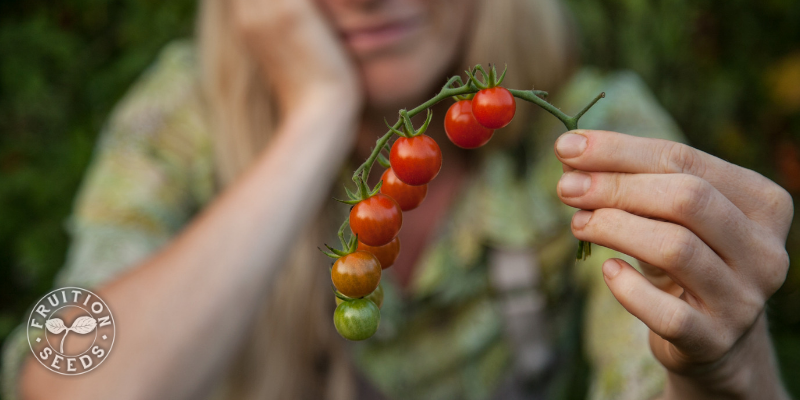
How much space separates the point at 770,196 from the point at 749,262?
8cm

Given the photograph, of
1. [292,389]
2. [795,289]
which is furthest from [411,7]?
[795,289]

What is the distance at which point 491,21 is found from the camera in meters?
1.51

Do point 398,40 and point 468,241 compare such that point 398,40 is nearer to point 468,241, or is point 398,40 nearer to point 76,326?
point 468,241

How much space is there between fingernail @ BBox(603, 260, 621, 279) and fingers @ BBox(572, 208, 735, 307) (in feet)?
0.09

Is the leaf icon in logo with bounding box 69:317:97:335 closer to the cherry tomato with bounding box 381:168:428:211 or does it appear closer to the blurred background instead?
the cherry tomato with bounding box 381:168:428:211

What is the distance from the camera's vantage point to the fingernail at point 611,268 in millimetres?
615

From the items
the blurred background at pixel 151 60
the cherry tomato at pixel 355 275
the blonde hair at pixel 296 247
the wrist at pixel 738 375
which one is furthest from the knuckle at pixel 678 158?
the blurred background at pixel 151 60

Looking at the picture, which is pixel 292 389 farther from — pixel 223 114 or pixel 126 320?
pixel 223 114

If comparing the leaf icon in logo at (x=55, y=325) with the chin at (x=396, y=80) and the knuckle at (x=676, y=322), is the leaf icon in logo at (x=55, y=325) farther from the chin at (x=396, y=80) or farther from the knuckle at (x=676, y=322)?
the knuckle at (x=676, y=322)

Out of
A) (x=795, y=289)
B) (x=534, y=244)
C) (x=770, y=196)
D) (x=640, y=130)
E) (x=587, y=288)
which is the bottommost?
(x=795, y=289)

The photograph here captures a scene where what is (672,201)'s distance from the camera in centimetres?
58

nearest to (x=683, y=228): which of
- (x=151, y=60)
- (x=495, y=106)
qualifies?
(x=495, y=106)

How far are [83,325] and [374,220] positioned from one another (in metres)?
0.78

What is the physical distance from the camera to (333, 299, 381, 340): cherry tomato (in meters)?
0.52
